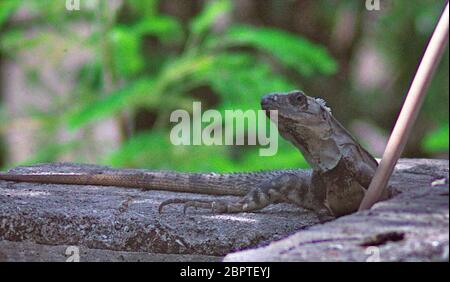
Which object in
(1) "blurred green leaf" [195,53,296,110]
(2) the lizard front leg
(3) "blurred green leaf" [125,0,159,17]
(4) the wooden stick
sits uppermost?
(4) the wooden stick

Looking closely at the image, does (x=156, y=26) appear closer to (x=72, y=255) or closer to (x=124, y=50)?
(x=124, y=50)

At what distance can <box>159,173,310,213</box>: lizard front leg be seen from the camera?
14.3 ft

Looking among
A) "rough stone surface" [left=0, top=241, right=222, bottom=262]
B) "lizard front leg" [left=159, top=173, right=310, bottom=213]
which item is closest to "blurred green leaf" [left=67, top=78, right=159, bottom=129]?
"lizard front leg" [left=159, top=173, right=310, bottom=213]

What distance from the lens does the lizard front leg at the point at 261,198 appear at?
14.3ft

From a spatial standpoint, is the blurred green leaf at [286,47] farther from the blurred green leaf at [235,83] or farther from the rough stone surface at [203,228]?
the rough stone surface at [203,228]

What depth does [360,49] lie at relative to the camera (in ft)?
39.3

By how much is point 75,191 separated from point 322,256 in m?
2.10

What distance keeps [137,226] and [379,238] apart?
1.31 meters

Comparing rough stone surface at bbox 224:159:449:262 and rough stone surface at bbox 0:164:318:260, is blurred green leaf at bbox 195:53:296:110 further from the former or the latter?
rough stone surface at bbox 224:159:449:262

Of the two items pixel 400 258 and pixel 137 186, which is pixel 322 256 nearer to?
pixel 400 258

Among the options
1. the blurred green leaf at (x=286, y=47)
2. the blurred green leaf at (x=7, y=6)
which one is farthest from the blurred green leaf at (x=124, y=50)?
the blurred green leaf at (x=7, y=6)

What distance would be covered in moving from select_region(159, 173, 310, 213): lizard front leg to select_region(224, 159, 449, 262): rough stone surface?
0.98 metres

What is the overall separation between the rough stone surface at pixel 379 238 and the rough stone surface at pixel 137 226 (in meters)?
0.74

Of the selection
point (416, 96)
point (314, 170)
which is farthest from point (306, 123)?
point (416, 96)
